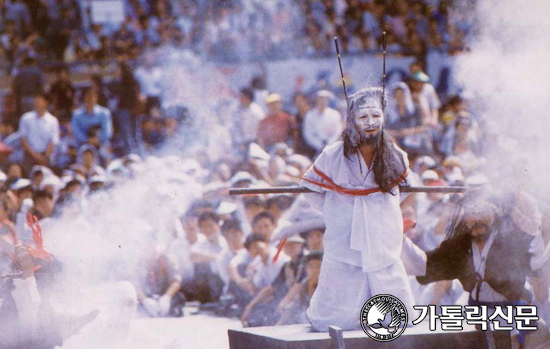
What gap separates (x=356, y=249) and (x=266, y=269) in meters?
2.71

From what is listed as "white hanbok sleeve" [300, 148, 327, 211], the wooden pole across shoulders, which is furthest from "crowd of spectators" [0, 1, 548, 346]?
"white hanbok sleeve" [300, 148, 327, 211]

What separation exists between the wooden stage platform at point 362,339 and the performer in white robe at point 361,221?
211 millimetres

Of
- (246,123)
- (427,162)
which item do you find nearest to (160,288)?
(427,162)

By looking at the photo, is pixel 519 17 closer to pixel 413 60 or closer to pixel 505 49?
pixel 505 49

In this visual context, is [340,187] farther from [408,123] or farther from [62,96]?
[62,96]

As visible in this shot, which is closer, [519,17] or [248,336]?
[248,336]

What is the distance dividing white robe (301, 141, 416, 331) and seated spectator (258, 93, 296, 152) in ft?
18.7

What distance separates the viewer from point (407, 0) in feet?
43.3

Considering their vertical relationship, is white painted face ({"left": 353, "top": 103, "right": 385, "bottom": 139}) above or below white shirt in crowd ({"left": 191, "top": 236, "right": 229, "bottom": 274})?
above

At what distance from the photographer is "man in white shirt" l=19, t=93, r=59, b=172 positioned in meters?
11.5

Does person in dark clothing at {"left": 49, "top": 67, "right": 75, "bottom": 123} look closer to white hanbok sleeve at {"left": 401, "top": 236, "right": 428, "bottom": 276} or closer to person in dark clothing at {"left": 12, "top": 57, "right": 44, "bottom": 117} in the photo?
person in dark clothing at {"left": 12, "top": 57, "right": 44, "bottom": 117}

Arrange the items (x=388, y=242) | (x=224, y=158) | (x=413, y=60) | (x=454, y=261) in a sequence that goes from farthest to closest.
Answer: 1. (x=413, y=60)
2. (x=224, y=158)
3. (x=454, y=261)
4. (x=388, y=242)

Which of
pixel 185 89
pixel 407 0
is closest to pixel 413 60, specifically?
pixel 407 0

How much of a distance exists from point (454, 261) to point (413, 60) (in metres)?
6.52
